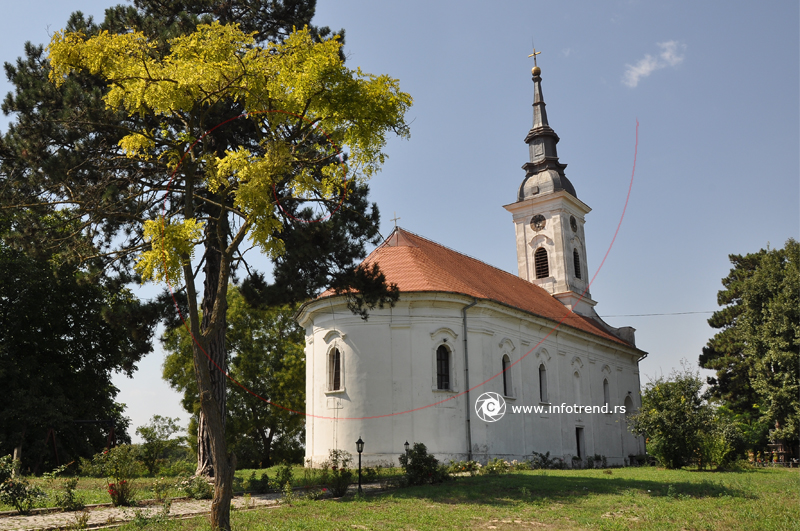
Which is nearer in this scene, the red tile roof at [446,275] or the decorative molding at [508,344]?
the red tile roof at [446,275]

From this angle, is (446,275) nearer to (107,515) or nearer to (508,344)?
(508,344)

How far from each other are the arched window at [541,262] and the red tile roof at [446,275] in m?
4.88

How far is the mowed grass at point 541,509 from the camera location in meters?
10.5

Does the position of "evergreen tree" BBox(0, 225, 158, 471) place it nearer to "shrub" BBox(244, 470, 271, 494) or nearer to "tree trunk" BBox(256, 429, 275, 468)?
"shrub" BBox(244, 470, 271, 494)

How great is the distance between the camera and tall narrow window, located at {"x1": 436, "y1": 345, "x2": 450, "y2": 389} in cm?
2383

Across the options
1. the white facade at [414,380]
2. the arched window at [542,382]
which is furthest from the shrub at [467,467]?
the arched window at [542,382]

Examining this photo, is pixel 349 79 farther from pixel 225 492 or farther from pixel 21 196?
pixel 21 196

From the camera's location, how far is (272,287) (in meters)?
14.5

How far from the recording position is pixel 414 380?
2309 cm

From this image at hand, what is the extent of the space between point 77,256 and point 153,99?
5.61 meters

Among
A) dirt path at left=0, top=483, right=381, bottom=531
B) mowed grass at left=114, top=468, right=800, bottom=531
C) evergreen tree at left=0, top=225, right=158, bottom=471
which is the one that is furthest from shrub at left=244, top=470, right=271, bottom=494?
evergreen tree at left=0, top=225, right=158, bottom=471

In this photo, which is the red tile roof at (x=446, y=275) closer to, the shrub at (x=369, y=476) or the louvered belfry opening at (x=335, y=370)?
the louvered belfry opening at (x=335, y=370)

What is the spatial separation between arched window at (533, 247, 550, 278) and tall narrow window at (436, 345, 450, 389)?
17.5 meters

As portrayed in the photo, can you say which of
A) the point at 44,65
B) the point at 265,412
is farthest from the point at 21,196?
the point at 265,412
